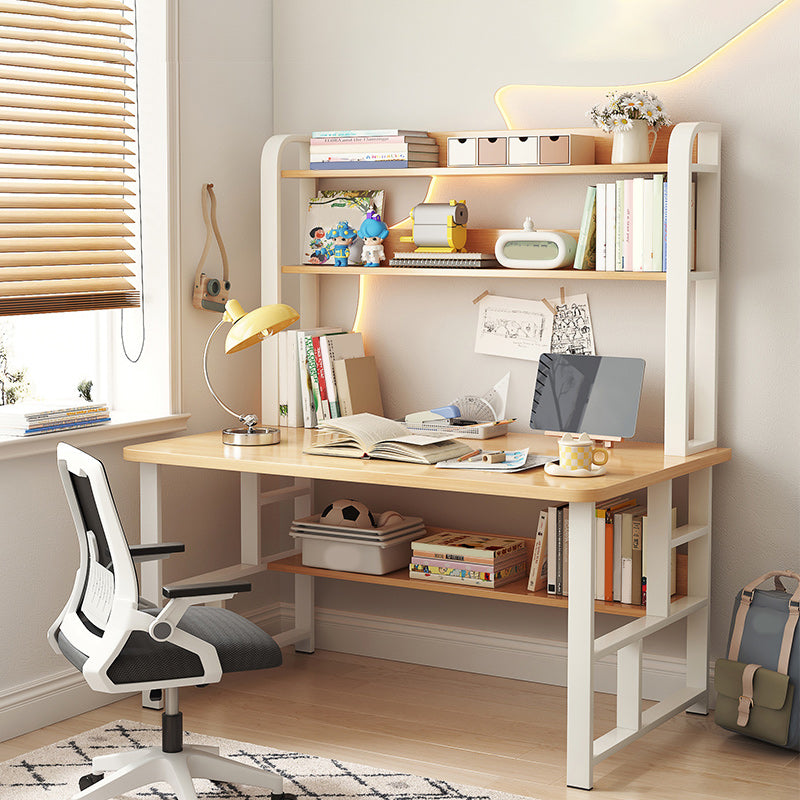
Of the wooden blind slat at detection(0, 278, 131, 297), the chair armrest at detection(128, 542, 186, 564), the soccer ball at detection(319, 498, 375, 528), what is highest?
the wooden blind slat at detection(0, 278, 131, 297)

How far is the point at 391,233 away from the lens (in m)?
3.85

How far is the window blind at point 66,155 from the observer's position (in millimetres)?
3195

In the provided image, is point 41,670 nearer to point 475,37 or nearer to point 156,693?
point 156,693

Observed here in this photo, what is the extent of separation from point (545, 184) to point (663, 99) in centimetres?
42

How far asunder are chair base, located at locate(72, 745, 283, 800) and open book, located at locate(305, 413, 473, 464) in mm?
Result: 840

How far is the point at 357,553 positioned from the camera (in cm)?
355

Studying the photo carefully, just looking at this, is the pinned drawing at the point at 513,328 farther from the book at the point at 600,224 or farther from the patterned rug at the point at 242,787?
the patterned rug at the point at 242,787

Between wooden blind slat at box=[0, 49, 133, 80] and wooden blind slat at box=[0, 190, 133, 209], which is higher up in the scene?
wooden blind slat at box=[0, 49, 133, 80]

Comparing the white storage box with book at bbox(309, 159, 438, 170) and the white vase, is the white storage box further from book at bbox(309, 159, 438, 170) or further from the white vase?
the white vase

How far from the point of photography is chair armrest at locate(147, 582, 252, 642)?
2.51 metres

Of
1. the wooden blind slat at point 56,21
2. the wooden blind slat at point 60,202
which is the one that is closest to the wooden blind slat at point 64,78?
the wooden blind slat at point 56,21

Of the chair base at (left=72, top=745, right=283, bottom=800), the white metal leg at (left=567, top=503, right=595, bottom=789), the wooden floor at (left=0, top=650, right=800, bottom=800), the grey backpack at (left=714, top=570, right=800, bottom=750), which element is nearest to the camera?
the chair base at (left=72, top=745, right=283, bottom=800)

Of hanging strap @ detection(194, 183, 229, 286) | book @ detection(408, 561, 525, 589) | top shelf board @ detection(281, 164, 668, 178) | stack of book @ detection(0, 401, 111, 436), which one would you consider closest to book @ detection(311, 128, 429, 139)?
top shelf board @ detection(281, 164, 668, 178)

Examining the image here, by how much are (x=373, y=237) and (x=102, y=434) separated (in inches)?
39.7
